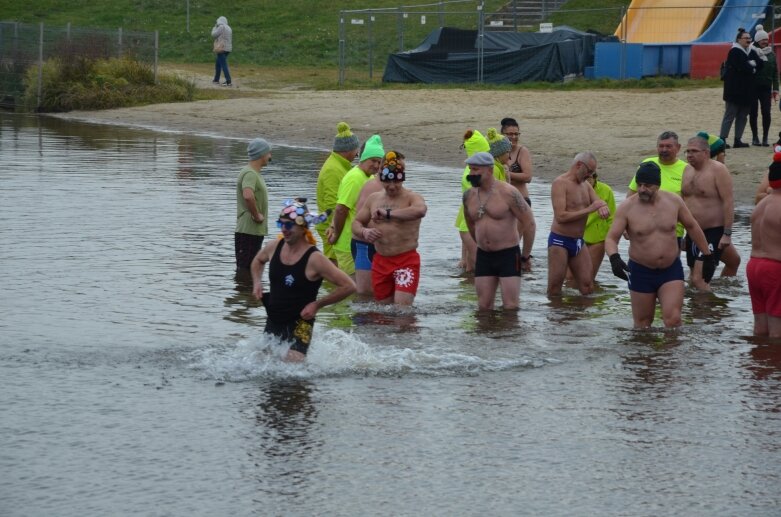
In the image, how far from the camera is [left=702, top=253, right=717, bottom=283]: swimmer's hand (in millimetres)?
11962

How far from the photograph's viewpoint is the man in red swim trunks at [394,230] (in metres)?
11.6

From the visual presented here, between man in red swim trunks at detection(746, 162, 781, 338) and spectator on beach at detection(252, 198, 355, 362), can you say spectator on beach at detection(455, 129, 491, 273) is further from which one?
spectator on beach at detection(252, 198, 355, 362)

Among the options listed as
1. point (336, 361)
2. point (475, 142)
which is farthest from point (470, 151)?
point (336, 361)

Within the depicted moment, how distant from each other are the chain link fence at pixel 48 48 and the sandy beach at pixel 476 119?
2278 mm

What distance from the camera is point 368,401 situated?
9.08 metres

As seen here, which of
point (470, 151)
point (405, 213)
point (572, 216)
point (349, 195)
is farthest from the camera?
point (470, 151)

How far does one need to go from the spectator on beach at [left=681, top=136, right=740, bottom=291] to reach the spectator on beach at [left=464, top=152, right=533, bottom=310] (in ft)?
6.73

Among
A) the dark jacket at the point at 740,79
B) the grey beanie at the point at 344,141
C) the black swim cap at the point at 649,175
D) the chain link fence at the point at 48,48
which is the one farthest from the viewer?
the chain link fence at the point at 48,48

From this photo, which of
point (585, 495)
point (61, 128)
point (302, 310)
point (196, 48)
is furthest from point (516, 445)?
point (196, 48)

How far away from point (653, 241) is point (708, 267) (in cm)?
198

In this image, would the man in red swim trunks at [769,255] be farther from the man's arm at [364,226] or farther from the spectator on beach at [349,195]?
the spectator on beach at [349,195]

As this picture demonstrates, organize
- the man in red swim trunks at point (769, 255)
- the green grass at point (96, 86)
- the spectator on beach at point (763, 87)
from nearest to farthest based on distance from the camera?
the man in red swim trunks at point (769, 255)
the spectator on beach at point (763, 87)
the green grass at point (96, 86)

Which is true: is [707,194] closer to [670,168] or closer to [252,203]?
[670,168]

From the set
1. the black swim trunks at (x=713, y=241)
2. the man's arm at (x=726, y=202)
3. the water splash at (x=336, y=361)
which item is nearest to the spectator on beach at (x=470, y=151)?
the black swim trunks at (x=713, y=241)
